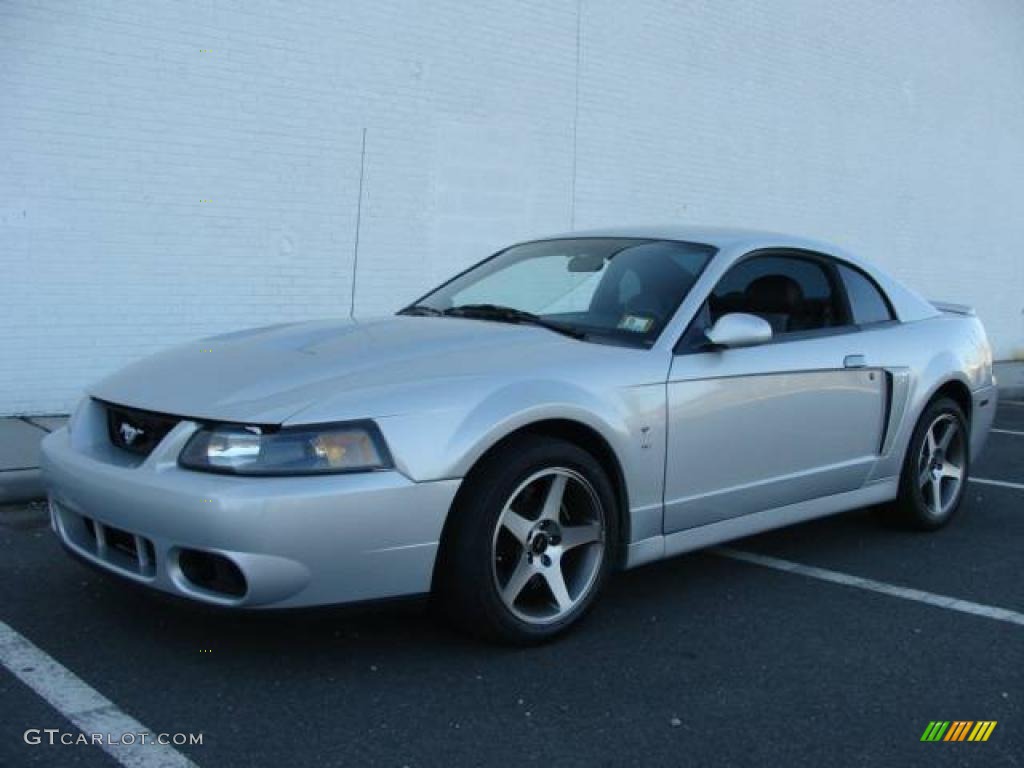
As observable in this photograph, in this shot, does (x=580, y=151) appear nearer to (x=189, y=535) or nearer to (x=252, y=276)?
(x=252, y=276)

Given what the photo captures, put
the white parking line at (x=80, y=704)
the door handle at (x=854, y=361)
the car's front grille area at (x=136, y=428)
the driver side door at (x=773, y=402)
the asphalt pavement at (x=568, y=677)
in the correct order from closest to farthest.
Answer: the white parking line at (x=80, y=704) → the asphalt pavement at (x=568, y=677) → the car's front grille area at (x=136, y=428) → the driver side door at (x=773, y=402) → the door handle at (x=854, y=361)

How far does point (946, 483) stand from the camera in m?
5.61

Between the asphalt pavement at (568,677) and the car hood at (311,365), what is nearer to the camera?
the asphalt pavement at (568,677)

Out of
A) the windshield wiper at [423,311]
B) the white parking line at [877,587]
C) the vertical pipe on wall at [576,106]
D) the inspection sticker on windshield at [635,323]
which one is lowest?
the white parking line at [877,587]

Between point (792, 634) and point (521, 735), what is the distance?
136cm

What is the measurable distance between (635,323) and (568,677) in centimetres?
144

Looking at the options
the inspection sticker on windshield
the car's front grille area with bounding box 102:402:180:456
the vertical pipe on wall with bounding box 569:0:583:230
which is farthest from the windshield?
the vertical pipe on wall with bounding box 569:0:583:230

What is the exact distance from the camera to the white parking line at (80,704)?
278cm

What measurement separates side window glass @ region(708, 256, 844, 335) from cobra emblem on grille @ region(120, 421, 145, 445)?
2220 millimetres

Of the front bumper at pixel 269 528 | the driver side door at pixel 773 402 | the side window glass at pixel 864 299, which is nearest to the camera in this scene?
the front bumper at pixel 269 528

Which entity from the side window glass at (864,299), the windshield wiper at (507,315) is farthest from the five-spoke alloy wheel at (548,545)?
the side window glass at (864,299)

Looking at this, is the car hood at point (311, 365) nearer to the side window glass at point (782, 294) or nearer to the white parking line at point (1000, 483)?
the side window glass at point (782, 294)

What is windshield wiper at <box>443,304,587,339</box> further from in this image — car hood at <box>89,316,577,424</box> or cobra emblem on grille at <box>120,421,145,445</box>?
cobra emblem on grille at <box>120,421,145,445</box>

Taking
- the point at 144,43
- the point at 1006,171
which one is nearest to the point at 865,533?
the point at 144,43
